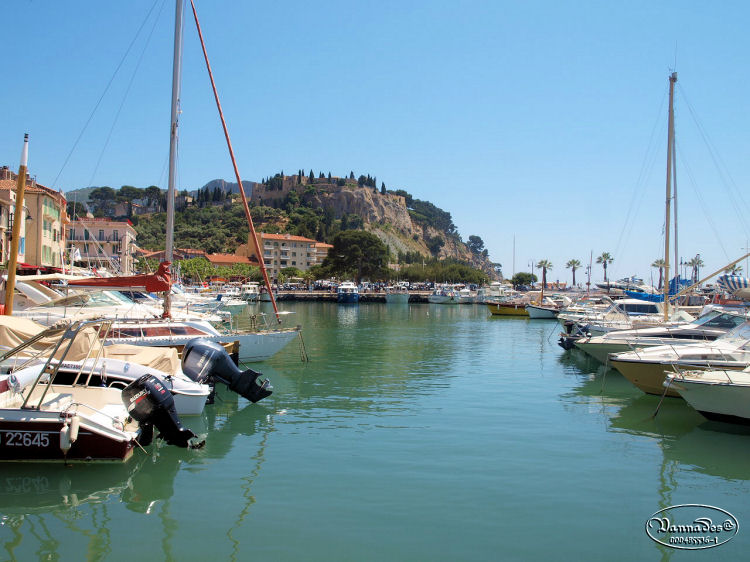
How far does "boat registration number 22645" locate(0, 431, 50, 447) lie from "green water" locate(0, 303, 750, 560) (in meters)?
0.72

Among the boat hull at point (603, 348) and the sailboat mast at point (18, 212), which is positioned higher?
the sailboat mast at point (18, 212)

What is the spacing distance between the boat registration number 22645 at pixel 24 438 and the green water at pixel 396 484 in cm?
72

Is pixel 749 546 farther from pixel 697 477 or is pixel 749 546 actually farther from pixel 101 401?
pixel 101 401

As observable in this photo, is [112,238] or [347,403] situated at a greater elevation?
[112,238]

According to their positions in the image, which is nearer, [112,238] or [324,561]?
[324,561]

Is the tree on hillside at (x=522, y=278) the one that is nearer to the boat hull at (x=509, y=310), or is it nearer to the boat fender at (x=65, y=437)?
the boat hull at (x=509, y=310)

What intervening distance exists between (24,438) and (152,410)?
2.54 metres

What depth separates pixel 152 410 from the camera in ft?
44.8

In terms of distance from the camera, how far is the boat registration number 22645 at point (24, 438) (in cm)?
1199

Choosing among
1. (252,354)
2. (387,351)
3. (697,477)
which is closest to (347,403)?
(252,354)

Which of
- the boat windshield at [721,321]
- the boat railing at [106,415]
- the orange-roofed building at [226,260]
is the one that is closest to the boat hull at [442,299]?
the orange-roofed building at [226,260]

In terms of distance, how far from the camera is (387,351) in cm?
3728

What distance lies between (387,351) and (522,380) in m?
12.4

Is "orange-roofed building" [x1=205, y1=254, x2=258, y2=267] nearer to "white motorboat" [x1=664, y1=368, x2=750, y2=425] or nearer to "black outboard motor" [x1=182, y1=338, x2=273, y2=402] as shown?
"black outboard motor" [x1=182, y1=338, x2=273, y2=402]
